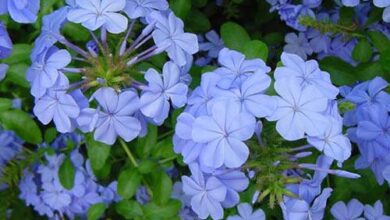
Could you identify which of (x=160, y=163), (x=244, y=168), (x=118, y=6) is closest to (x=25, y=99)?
(x=160, y=163)

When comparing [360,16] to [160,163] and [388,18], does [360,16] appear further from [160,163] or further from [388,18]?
[160,163]

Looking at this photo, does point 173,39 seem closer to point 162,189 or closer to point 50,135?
point 162,189

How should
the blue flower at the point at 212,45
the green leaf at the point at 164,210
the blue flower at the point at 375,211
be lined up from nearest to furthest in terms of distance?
the blue flower at the point at 375,211 < the green leaf at the point at 164,210 < the blue flower at the point at 212,45

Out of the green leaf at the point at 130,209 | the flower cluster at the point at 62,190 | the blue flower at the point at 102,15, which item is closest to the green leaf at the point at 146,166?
the green leaf at the point at 130,209

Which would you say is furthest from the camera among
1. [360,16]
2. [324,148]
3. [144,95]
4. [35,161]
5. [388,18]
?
[35,161]

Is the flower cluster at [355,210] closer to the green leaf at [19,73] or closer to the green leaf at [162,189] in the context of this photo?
the green leaf at [162,189]

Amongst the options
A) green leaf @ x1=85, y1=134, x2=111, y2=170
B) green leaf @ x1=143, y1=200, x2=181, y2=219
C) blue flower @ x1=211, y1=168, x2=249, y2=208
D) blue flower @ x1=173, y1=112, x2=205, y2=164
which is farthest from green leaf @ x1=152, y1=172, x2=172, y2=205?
blue flower @ x1=173, y1=112, x2=205, y2=164
